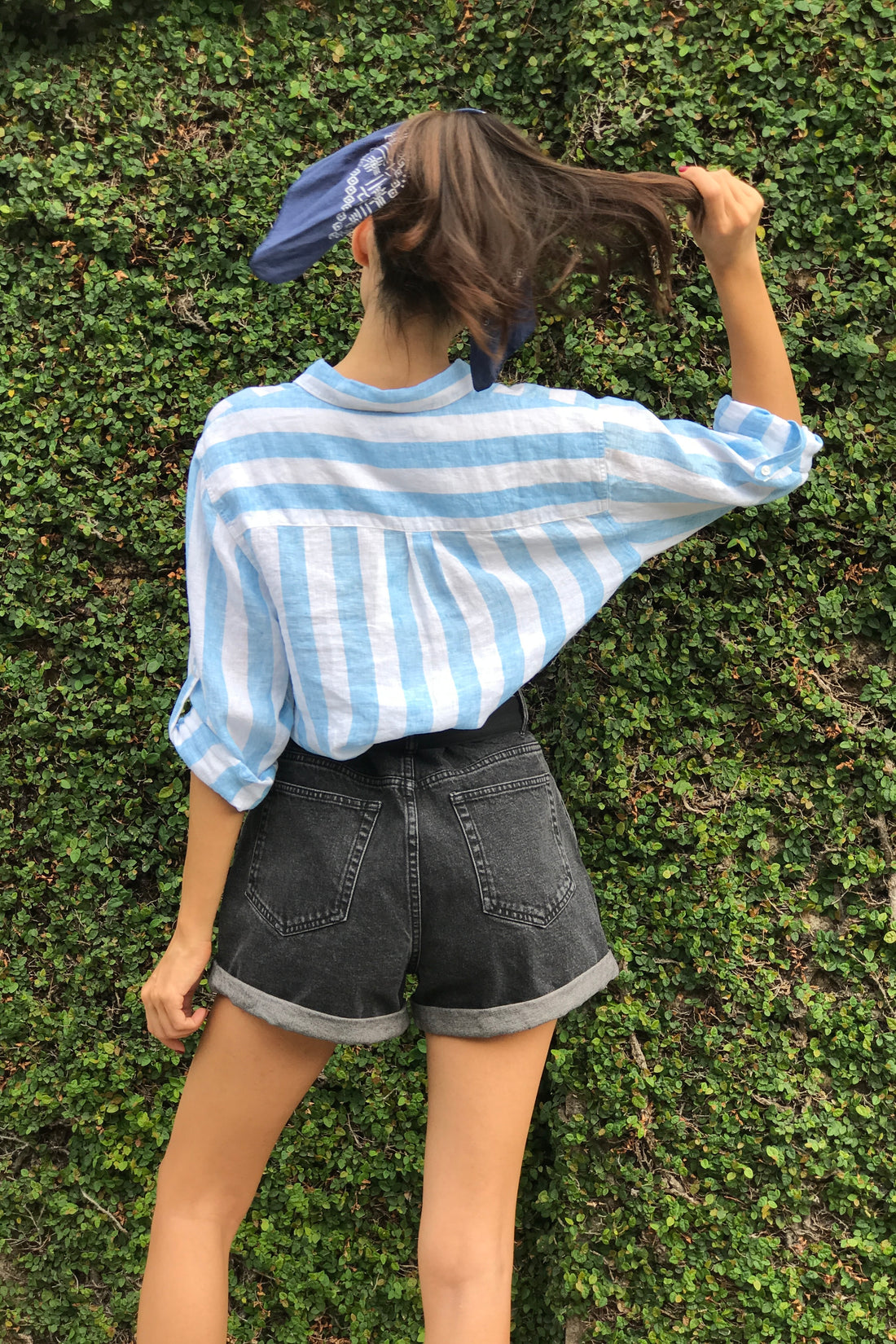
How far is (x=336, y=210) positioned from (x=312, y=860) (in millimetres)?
910

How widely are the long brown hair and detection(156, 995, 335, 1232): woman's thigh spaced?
3.56ft

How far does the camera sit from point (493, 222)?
47.9 inches

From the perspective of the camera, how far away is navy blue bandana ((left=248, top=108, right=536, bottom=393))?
1.26 m

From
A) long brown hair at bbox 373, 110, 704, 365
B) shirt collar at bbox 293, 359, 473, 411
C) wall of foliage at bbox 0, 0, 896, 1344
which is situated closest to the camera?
long brown hair at bbox 373, 110, 704, 365

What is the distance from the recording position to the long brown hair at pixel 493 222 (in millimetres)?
1213

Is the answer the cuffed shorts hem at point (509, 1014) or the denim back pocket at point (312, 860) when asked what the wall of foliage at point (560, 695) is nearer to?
the cuffed shorts hem at point (509, 1014)

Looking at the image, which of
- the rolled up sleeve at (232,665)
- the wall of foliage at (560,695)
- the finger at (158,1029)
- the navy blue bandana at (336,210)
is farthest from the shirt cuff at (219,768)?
the wall of foliage at (560,695)

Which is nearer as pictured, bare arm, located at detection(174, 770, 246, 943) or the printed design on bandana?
the printed design on bandana

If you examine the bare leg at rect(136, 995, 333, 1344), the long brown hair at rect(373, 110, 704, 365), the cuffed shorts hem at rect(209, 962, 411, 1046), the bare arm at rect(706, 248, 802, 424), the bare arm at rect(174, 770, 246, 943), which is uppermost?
the long brown hair at rect(373, 110, 704, 365)

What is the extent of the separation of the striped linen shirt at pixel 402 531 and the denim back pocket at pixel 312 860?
75mm

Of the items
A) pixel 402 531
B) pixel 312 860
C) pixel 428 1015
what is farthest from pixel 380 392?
pixel 428 1015

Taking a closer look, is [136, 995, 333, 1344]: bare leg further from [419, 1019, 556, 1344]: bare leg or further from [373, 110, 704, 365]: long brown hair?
[373, 110, 704, 365]: long brown hair

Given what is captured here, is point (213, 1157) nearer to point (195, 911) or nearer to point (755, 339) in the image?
point (195, 911)

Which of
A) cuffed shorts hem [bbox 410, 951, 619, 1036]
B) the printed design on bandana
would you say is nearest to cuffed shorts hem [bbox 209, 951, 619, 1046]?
cuffed shorts hem [bbox 410, 951, 619, 1036]
